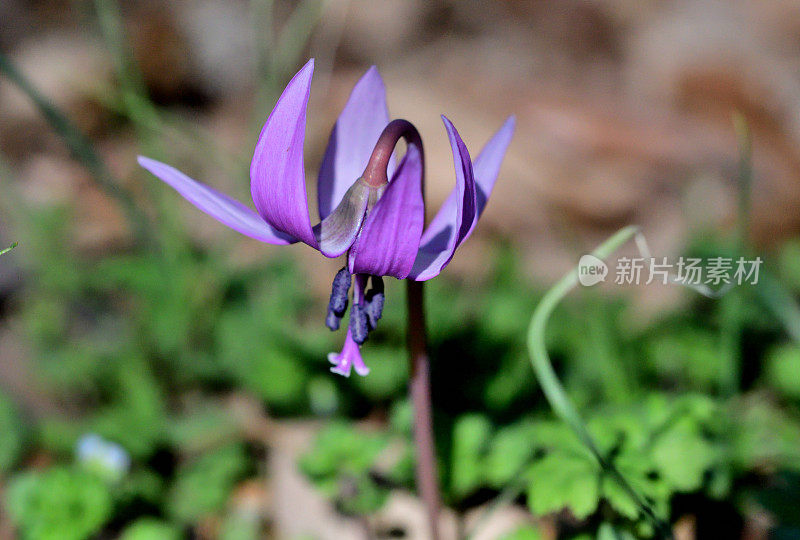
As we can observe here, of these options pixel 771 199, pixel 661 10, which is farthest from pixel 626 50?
pixel 771 199

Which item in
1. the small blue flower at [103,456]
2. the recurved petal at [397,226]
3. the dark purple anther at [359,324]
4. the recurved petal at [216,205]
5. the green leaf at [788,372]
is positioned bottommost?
the small blue flower at [103,456]

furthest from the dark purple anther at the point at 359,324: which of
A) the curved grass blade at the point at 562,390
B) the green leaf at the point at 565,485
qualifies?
the green leaf at the point at 565,485

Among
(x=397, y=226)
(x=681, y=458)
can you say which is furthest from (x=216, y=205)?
(x=681, y=458)

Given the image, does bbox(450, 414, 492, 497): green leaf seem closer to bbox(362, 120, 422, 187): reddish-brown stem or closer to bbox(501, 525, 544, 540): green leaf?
bbox(501, 525, 544, 540): green leaf

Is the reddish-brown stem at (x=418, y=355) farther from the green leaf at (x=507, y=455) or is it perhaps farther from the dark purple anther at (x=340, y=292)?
the green leaf at (x=507, y=455)

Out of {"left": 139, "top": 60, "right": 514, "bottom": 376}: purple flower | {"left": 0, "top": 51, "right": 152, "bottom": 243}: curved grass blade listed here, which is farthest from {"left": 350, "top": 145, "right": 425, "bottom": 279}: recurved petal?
{"left": 0, "top": 51, "right": 152, "bottom": 243}: curved grass blade

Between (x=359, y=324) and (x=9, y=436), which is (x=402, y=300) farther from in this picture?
(x=9, y=436)

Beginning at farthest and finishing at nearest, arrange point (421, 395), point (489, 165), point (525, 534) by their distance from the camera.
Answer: point (525, 534) < point (421, 395) < point (489, 165)
